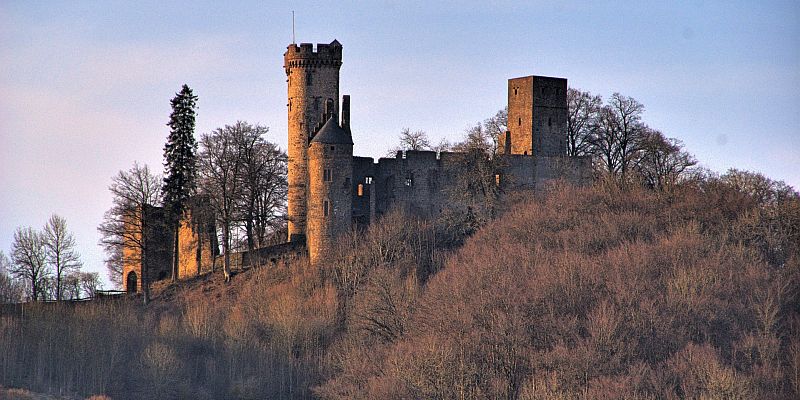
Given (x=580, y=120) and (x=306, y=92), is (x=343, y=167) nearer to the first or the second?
(x=306, y=92)

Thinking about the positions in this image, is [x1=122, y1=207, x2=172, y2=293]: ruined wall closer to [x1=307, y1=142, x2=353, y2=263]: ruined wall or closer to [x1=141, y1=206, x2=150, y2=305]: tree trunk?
[x1=141, y1=206, x2=150, y2=305]: tree trunk

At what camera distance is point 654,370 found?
5266 centimetres

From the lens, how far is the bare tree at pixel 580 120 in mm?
74188

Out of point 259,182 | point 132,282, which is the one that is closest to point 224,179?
point 259,182

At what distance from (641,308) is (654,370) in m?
3.71

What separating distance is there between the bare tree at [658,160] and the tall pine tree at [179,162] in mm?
20392

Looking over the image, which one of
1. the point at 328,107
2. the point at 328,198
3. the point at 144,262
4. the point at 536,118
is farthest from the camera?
the point at 536,118

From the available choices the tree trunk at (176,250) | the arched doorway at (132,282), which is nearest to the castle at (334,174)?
the arched doorway at (132,282)

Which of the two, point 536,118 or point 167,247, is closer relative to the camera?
point 167,247

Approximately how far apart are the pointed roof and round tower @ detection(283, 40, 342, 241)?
4.57 ft

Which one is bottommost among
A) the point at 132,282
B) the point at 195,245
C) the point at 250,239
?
the point at 132,282

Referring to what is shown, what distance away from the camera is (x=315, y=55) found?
66.9 meters

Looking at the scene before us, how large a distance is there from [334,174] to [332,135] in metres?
1.63

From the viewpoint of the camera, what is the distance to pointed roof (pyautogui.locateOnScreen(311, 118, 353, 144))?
63.7m
